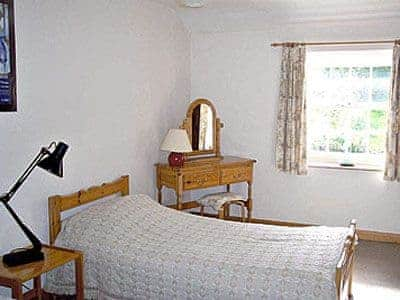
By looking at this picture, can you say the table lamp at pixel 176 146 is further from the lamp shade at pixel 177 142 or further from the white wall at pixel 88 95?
the white wall at pixel 88 95

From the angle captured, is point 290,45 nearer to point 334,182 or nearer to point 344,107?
point 344,107

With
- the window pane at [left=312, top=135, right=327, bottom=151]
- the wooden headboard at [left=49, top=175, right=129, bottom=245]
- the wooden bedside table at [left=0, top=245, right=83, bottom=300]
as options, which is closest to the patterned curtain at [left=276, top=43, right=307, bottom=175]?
the window pane at [left=312, top=135, right=327, bottom=151]

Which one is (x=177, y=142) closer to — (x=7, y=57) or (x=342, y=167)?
(x=342, y=167)

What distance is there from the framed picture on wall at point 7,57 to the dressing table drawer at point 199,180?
2.02 meters

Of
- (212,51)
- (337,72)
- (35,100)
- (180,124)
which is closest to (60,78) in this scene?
(35,100)

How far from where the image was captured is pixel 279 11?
16.6 ft

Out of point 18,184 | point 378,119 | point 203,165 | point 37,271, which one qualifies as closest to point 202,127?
point 203,165

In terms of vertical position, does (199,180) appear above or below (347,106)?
below

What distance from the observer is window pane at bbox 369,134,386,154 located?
5152 mm

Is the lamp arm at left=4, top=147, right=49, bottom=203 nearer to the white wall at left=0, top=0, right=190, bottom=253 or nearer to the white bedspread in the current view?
the white wall at left=0, top=0, right=190, bottom=253

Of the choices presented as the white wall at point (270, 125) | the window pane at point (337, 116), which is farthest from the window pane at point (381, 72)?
the window pane at point (337, 116)

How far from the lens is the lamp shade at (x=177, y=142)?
478cm

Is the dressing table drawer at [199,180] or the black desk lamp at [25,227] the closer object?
the black desk lamp at [25,227]

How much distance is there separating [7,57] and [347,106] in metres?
3.49
